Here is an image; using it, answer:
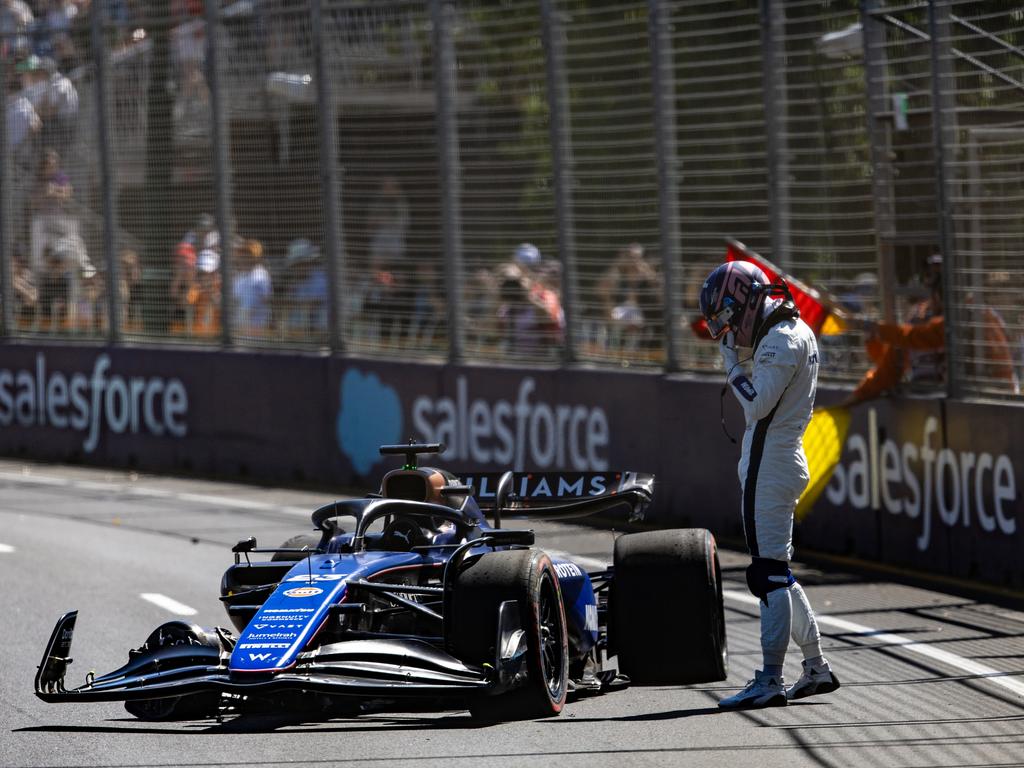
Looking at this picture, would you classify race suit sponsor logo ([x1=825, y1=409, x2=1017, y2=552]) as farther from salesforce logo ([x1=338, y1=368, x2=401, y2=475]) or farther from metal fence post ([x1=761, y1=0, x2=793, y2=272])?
salesforce logo ([x1=338, y1=368, x2=401, y2=475])

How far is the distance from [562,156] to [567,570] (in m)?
7.24

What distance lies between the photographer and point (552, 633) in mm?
7102

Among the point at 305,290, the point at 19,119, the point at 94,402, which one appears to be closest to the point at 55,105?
the point at 19,119

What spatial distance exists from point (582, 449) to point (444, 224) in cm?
257

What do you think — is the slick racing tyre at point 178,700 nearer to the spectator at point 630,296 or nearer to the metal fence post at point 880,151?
the metal fence post at point 880,151

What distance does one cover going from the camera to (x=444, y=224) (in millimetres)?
15414

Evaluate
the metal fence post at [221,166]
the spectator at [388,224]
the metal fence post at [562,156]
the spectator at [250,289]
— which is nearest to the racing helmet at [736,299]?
A: the metal fence post at [562,156]

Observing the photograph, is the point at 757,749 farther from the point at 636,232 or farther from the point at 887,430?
the point at 636,232

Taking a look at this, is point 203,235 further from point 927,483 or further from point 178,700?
point 178,700

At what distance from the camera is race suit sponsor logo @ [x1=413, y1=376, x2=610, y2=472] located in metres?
14.0

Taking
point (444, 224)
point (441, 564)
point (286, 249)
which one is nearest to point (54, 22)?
point (286, 249)

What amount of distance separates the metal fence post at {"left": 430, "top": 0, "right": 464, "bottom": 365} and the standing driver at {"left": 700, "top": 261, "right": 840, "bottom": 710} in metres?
7.75

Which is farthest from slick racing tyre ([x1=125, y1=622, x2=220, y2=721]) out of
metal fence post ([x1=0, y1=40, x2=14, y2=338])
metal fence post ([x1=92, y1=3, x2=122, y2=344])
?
metal fence post ([x1=0, y1=40, x2=14, y2=338])

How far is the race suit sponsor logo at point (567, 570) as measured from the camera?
761 cm
